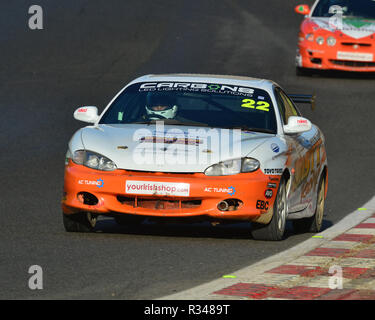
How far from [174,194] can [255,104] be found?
5.67ft

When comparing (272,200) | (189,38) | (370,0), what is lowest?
(189,38)

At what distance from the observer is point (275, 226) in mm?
9453

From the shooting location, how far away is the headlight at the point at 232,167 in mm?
9180

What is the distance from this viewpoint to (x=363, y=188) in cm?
1405

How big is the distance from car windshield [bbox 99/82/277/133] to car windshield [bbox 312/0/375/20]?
1280 centimetres

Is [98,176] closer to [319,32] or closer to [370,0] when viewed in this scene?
[319,32]

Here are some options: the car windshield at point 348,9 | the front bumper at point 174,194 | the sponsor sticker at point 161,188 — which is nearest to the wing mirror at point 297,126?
the front bumper at point 174,194

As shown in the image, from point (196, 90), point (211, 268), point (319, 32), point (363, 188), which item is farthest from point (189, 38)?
point (211, 268)

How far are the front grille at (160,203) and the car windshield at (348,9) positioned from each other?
14.5 meters

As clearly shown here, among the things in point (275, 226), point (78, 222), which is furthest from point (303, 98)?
point (78, 222)

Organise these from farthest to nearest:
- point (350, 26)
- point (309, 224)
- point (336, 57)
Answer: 1. point (350, 26)
2. point (336, 57)
3. point (309, 224)

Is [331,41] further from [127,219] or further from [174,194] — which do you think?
[174,194]

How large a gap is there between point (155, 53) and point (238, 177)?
15819 mm

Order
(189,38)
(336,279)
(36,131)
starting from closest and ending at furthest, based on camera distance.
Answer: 1. (336,279)
2. (36,131)
3. (189,38)
